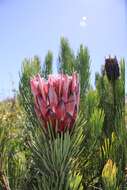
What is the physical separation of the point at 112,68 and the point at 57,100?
679 mm

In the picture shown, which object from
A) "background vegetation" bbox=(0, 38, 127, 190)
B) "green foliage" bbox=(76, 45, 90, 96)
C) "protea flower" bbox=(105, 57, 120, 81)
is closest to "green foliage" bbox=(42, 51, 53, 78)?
"background vegetation" bbox=(0, 38, 127, 190)

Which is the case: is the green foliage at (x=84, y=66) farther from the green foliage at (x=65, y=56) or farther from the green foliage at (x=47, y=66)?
the green foliage at (x=47, y=66)

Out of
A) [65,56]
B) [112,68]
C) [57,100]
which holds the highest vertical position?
[65,56]

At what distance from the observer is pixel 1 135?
1209mm

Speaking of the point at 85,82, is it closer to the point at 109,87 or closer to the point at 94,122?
the point at 109,87

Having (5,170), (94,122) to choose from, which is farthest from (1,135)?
(94,122)

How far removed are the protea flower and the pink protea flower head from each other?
610 mm

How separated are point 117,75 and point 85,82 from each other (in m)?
0.23

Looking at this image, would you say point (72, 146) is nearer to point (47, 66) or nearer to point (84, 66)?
point (84, 66)

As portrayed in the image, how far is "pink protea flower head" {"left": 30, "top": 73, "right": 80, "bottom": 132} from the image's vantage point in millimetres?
1061

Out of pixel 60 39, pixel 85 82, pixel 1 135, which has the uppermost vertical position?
pixel 60 39

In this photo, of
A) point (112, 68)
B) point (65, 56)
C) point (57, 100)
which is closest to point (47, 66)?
point (65, 56)

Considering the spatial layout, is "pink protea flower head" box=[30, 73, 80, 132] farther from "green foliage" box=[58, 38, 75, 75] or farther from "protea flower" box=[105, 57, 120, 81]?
"green foliage" box=[58, 38, 75, 75]

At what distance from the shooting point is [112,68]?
5.55ft
